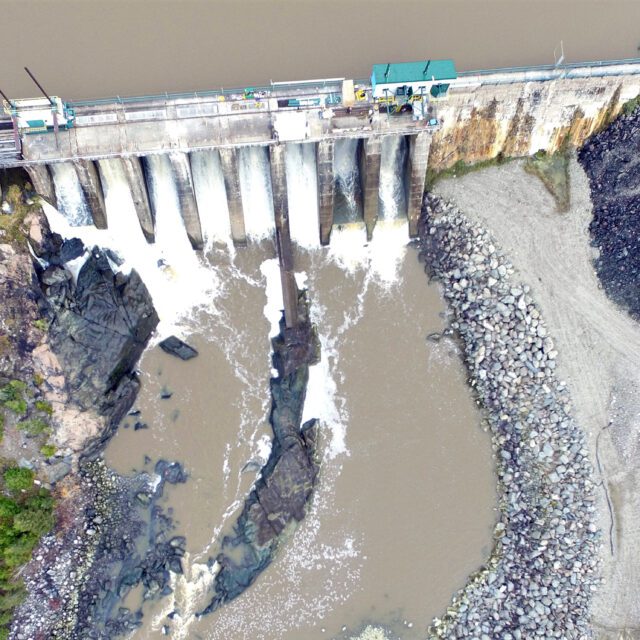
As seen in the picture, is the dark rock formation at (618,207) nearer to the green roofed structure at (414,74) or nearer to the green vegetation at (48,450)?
the green roofed structure at (414,74)

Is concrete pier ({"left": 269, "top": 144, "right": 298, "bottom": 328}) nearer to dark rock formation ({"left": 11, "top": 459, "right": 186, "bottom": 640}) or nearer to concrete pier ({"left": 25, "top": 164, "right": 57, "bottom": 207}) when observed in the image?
dark rock formation ({"left": 11, "top": 459, "right": 186, "bottom": 640})

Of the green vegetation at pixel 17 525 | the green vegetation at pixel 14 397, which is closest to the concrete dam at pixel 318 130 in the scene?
the green vegetation at pixel 14 397

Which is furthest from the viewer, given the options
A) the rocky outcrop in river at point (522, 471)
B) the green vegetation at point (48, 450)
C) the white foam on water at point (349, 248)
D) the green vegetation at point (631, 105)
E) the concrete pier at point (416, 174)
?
the white foam on water at point (349, 248)

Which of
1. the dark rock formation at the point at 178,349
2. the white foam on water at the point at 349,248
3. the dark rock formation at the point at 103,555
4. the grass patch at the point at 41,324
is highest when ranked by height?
the white foam on water at the point at 349,248

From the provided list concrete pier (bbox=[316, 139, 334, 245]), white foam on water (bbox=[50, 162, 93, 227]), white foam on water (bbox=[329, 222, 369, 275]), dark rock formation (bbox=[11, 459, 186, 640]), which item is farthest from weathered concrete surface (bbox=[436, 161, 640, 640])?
dark rock formation (bbox=[11, 459, 186, 640])

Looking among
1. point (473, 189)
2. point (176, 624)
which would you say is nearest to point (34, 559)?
point (176, 624)

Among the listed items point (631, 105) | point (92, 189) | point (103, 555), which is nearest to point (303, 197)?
point (92, 189)

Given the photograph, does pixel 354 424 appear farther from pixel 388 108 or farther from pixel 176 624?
pixel 388 108
